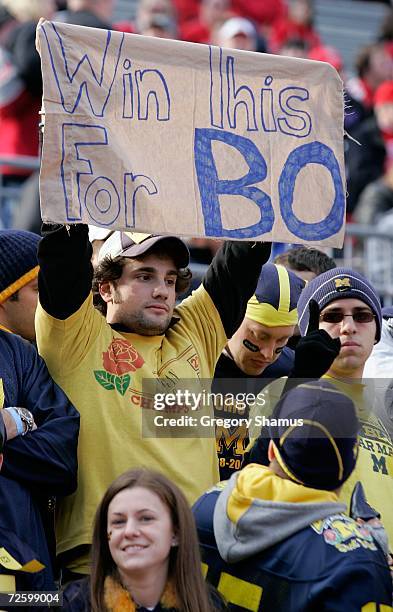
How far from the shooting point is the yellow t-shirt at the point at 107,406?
4.44 meters

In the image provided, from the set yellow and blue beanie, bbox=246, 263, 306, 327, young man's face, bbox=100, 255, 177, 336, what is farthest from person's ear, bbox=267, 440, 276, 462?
yellow and blue beanie, bbox=246, 263, 306, 327

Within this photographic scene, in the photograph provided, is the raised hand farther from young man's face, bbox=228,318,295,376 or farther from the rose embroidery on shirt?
young man's face, bbox=228,318,295,376

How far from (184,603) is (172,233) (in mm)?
1263

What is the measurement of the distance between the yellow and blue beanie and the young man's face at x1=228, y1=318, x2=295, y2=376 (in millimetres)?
24

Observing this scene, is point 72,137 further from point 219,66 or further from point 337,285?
point 337,285

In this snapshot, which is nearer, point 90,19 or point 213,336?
point 213,336

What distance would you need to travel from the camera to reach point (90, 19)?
8.48 m

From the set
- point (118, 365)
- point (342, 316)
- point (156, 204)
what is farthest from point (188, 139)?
point (342, 316)

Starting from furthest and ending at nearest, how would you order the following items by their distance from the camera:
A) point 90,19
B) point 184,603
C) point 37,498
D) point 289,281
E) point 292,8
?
point 292,8 → point 90,19 → point 289,281 → point 37,498 → point 184,603

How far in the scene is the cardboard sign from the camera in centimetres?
444

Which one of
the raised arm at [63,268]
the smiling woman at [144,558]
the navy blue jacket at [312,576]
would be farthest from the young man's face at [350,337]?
the smiling woman at [144,558]

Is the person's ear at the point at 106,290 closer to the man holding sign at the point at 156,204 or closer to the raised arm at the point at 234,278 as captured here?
the man holding sign at the point at 156,204

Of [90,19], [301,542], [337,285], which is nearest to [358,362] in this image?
[337,285]

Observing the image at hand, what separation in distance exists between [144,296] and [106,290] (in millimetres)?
203
